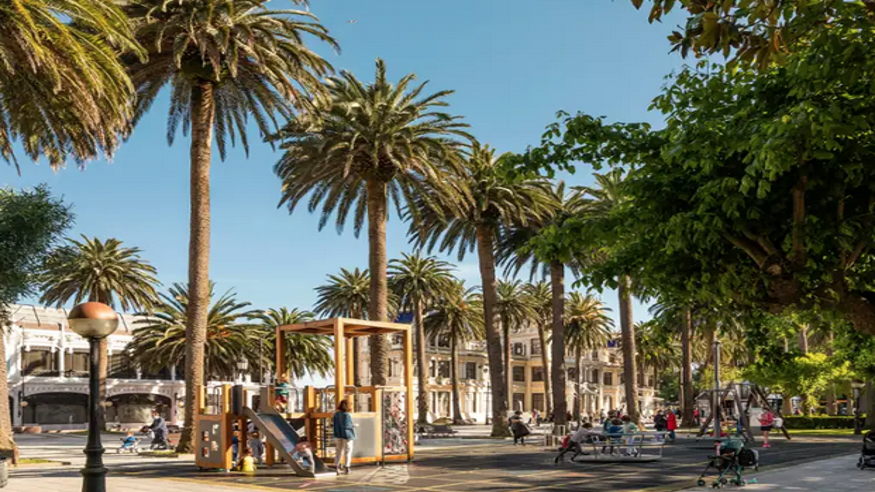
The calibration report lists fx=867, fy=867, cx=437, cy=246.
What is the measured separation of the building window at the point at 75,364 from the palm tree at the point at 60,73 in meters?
57.3

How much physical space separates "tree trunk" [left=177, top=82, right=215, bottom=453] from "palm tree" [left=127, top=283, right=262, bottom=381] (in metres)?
30.5

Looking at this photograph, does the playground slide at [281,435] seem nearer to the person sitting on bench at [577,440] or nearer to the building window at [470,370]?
the person sitting on bench at [577,440]

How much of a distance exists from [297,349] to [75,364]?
78.6ft

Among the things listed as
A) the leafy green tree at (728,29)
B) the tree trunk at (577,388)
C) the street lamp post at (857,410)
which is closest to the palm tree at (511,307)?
the tree trunk at (577,388)

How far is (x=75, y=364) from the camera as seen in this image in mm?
75000

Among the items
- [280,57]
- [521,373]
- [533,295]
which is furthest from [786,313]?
[521,373]

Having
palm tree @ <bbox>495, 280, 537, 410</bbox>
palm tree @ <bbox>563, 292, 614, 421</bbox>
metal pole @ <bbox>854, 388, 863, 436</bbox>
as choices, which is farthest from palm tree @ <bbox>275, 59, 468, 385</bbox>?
palm tree @ <bbox>563, 292, 614, 421</bbox>

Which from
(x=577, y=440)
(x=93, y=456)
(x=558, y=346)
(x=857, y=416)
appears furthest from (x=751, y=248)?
(x=857, y=416)

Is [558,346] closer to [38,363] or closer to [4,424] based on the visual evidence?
[4,424]

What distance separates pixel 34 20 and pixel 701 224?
12959 millimetres

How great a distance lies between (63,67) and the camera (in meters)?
16.8

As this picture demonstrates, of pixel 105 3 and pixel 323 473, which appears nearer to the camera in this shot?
pixel 105 3

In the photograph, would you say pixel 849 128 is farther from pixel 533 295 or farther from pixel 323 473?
pixel 533 295

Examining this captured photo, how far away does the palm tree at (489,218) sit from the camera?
130 ft
